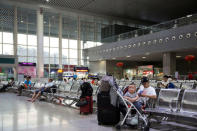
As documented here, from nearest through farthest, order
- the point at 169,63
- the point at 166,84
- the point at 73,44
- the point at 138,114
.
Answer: the point at 138,114 → the point at 166,84 → the point at 169,63 → the point at 73,44

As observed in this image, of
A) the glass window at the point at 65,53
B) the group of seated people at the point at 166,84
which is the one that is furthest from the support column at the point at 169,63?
the glass window at the point at 65,53

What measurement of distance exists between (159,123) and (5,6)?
31.4m

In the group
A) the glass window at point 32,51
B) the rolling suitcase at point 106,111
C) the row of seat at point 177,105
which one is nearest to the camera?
the row of seat at point 177,105

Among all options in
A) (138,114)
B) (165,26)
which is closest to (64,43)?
(165,26)

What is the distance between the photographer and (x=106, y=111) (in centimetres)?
555

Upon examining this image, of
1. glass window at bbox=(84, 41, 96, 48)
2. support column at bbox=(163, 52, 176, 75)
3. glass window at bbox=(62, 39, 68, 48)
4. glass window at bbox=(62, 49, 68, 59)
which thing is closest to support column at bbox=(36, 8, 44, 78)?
glass window at bbox=(62, 49, 68, 59)

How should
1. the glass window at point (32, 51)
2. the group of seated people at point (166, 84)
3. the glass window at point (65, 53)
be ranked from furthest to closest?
the glass window at point (65, 53), the glass window at point (32, 51), the group of seated people at point (166, 84)

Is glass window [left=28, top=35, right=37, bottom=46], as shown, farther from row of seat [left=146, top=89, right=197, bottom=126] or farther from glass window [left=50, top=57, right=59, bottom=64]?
row of seat [left=146, top=89, right=197, bottom=126]

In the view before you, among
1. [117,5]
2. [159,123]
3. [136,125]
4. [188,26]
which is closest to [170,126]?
[159,123]

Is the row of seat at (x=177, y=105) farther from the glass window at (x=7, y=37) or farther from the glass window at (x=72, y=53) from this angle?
the glass window at (x=72, y=53)

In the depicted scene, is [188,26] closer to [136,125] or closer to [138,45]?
[138,45]

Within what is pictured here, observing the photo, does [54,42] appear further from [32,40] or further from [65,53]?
[32,40]

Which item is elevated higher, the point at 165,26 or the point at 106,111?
the point at 165,26

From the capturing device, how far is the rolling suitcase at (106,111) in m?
5.51
